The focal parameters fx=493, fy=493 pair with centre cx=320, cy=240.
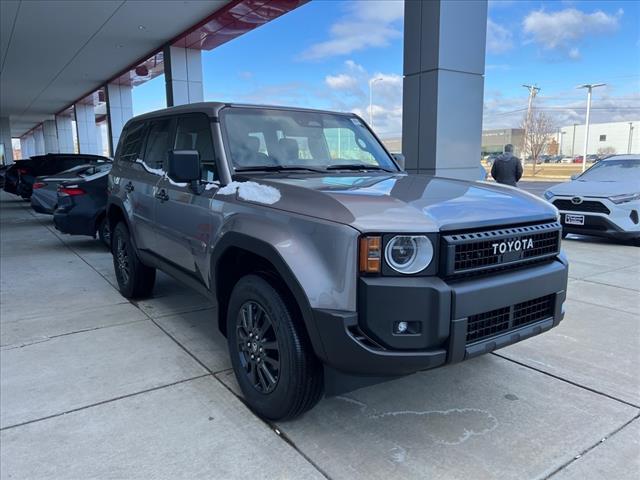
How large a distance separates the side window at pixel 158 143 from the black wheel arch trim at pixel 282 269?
1.70m

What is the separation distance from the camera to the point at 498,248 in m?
2.60

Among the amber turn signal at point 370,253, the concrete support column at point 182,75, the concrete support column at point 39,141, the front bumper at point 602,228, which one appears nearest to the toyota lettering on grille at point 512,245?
the amber turn signal at point 370,253

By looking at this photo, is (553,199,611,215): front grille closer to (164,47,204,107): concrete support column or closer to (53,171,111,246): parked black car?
(53,171,111,246): parked black car

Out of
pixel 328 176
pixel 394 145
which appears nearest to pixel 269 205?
pixel 328 176

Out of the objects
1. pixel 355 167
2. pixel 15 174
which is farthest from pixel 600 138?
pixel 355 167

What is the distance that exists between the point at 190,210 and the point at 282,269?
1.47 m

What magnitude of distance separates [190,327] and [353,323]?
8.95 ft

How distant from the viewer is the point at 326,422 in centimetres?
299

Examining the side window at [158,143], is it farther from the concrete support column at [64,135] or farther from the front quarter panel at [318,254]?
the concrete support column at [64,135]

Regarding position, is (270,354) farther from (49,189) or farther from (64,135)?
(64,135)

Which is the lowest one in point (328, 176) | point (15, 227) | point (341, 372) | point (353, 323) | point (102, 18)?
point (15, 227)

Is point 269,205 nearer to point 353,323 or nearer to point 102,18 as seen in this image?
point 353,323

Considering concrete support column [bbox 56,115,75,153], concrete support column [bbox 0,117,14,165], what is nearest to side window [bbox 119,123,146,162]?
concrete support column [bbox 56,115,75,153]

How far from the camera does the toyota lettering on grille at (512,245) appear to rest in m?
2.60
